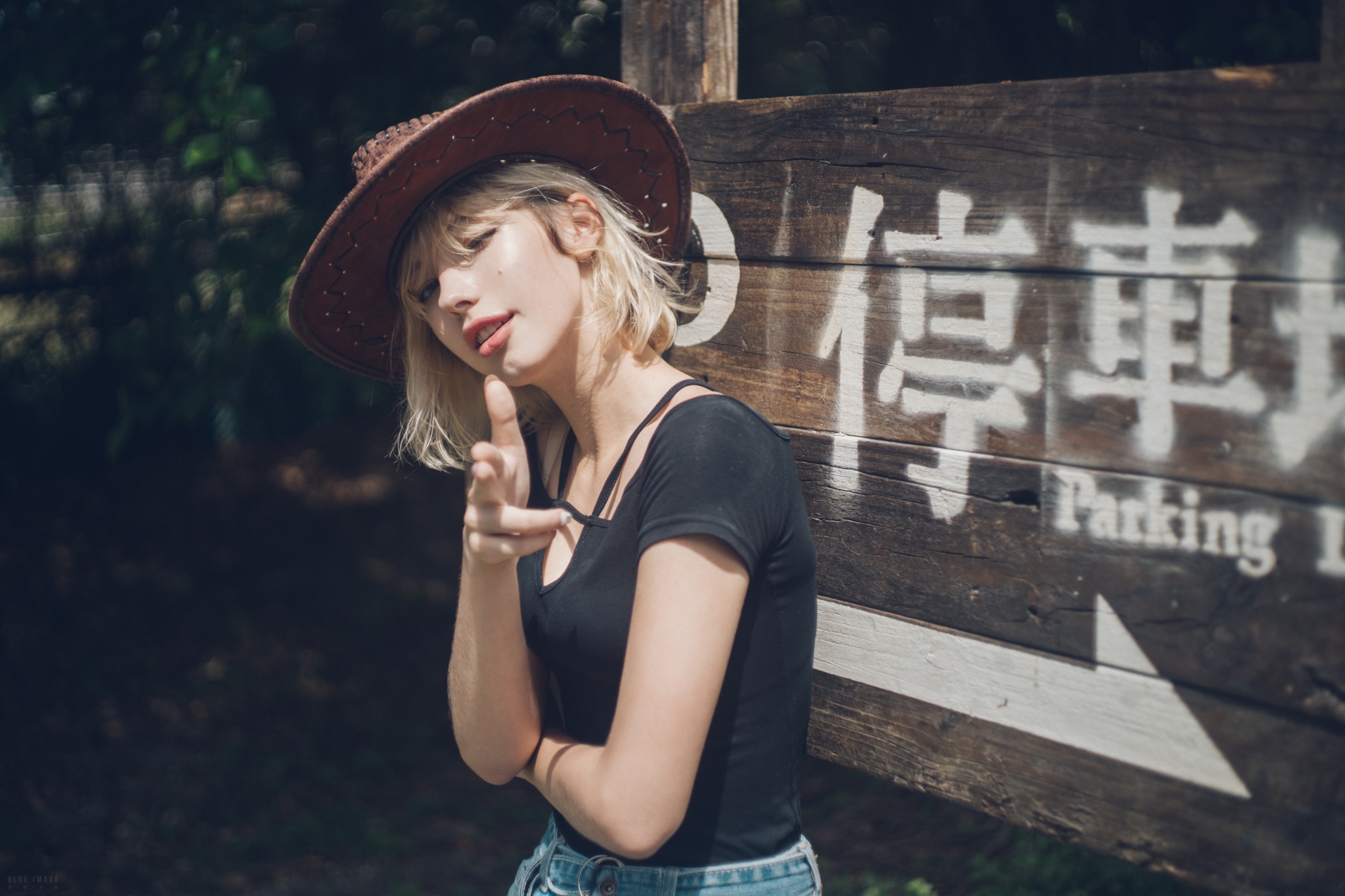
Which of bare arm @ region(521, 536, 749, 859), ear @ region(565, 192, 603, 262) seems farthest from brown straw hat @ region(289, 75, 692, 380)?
bare arm @ region(521, 536, 749, 859)

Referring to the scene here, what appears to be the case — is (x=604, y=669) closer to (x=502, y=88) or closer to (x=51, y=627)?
(x=502, y=88)

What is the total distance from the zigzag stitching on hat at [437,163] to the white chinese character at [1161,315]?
2.43 ft

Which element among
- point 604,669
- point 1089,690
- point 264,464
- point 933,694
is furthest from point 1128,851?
point 264,464

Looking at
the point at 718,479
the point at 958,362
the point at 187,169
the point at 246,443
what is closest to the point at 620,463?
the point at 718,479

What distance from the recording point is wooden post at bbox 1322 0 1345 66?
1.12 metres

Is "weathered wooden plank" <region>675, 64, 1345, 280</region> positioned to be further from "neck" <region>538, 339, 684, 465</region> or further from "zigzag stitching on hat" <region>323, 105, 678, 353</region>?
"neck" <region>538, 339, 684, 465</region>

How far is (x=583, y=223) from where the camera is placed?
1568mm

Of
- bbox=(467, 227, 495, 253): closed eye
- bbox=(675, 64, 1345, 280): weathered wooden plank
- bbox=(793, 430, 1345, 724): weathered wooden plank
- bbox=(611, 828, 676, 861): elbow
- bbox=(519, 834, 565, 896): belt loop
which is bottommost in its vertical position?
bbox=(519, 834, 565, 896): belt loop

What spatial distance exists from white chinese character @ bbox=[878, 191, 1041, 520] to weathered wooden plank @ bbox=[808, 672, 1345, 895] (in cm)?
35

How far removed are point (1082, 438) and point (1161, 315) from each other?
0.18 m

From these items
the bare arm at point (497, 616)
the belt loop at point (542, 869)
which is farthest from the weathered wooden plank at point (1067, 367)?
the belt loop at point (542, 869)

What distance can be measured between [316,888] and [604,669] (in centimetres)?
268

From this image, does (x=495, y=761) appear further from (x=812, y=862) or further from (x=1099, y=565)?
(x=1099, y=565)

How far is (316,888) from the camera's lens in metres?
3.47
